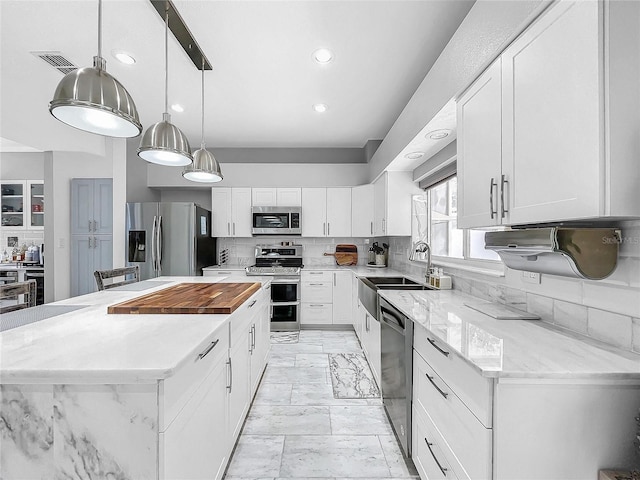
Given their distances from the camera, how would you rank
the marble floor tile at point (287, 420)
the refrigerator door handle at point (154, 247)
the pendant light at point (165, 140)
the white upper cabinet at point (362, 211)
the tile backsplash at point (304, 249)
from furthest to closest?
the tile backsplash at point (304, 249)
the white upper cabinet at point (362, 211)
the refrigerator door handle at point (154, 247)
the marble floor tile at point (287, 420)
the pendant light at point (165, 140)

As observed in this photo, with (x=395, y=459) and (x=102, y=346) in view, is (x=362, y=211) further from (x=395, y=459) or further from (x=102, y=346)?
(x=102, y=346)

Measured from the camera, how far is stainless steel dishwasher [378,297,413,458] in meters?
1.77

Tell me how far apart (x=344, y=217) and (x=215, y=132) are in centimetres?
213

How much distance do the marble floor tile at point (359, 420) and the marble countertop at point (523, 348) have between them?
38.0 inches

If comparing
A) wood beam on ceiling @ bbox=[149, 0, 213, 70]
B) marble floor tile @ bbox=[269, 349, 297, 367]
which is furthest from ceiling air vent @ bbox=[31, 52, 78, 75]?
marble floor tile @ bbox=[269, 349, 297, 367]

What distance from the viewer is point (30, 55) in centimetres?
250

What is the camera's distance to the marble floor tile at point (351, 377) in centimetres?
271

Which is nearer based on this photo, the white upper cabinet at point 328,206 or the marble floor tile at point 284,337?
the marble floor tile at point 284,337

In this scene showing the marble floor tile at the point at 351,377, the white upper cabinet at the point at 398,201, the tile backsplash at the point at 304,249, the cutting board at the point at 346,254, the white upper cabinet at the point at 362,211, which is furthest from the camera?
the tile backsplash at the point at 304,249

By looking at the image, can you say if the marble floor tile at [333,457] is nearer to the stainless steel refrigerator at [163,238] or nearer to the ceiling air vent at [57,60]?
the stainless steel refrigerator at [163,238]

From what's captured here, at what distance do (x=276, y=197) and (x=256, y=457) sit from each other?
11.4 ft

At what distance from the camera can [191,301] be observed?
190 centimetres

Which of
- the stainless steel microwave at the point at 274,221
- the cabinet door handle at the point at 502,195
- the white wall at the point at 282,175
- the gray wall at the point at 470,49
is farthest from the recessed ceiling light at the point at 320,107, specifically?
the cabinet door handle at the point at 502,195

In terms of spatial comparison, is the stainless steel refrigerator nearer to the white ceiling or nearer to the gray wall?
the white ceiling
